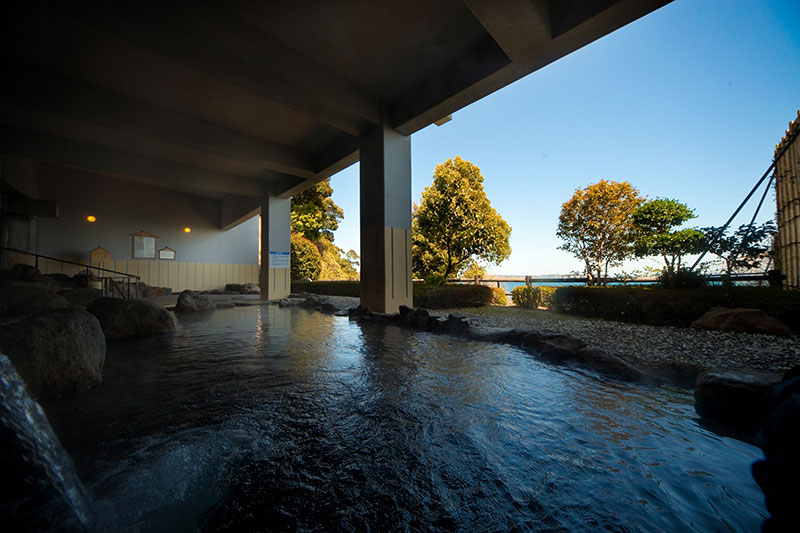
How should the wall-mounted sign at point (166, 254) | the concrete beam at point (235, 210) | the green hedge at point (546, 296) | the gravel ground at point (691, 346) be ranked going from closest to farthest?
the gravel ground at point (691, 346) → the green hedge at point (546, 296) → the concrete beam at point (235, 210) → the wall-mounted sign at point (166, 254)

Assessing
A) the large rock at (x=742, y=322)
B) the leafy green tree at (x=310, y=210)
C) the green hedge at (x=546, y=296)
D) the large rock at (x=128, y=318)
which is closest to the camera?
the large rock at (x=742, y=322)

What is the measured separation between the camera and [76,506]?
0.95 meters

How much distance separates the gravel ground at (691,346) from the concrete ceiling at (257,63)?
349 cm

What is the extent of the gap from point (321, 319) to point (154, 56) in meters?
4.82

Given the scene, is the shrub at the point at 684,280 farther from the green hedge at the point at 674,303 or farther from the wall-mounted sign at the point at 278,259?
the wall-mounted sign at the point at 278,259

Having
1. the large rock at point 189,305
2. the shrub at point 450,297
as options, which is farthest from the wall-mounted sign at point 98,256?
the shrub at point 450,297

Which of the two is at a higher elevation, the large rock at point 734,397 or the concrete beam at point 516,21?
the concrete beam at point 516,21

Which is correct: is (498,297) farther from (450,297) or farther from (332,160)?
(332,160)

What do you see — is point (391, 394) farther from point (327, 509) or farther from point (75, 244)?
point (75, 244)

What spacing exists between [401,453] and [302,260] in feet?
41.3

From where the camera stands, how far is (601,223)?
34.4 ft

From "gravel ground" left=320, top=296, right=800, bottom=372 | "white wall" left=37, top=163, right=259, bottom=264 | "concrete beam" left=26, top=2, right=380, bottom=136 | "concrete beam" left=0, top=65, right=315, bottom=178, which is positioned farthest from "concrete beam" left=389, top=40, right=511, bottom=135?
"white wall" left=37, top=163, right=259, bottom=264

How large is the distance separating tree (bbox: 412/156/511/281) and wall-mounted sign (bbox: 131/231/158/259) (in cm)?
1045

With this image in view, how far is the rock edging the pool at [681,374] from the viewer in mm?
1694
